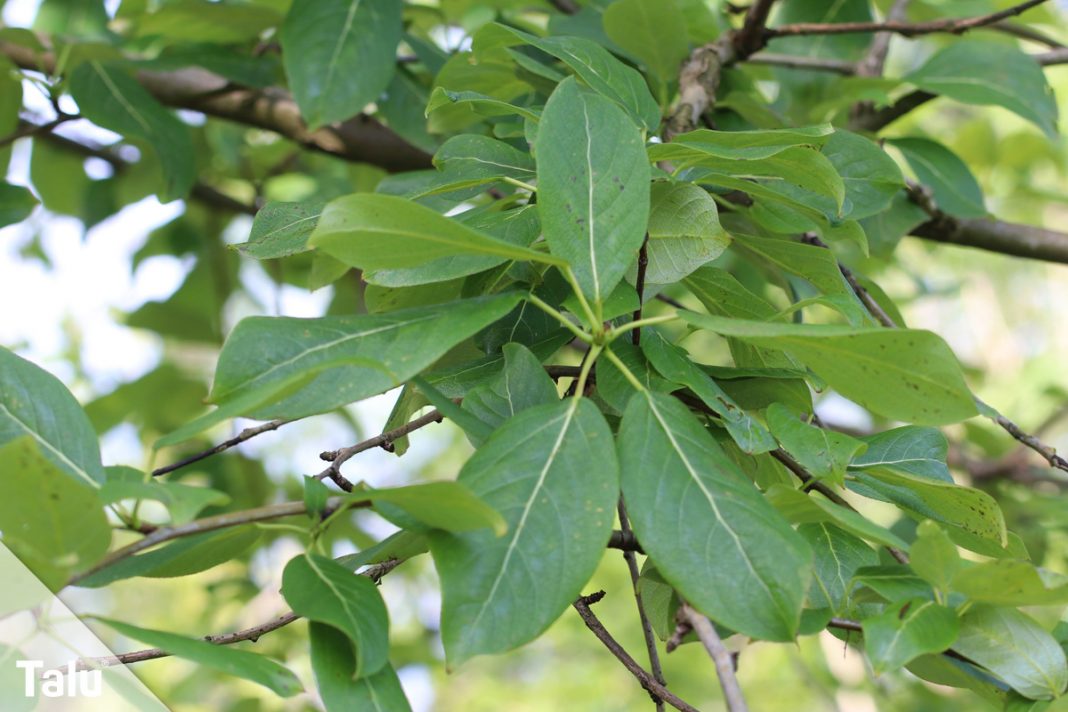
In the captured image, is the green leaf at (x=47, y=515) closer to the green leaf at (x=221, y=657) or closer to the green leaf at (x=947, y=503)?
the green leaf at (x=221, y=657)

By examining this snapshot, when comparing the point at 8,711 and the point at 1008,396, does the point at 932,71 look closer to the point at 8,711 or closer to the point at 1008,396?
the point at 8,711

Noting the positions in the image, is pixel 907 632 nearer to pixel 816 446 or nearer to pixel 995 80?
pixel 816 446

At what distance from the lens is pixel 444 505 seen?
0.36 meters

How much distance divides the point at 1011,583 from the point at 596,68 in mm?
365

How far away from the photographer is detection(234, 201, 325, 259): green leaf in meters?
0.50

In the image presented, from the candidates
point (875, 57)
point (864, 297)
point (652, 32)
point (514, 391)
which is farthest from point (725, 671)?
point (875, 57)

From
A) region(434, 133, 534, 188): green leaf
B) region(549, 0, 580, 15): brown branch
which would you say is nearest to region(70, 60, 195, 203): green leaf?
region(549, 0, 580, 15): brown branch

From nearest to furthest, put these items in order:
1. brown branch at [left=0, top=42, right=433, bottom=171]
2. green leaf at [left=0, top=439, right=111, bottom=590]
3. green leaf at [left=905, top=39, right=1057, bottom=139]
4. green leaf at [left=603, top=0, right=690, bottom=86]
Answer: green leaf at [left=0, top=439, right=111, bottom=590]
green leaf at [left=603, top=0, right=690, bottom=86]
green leaf at [left=905, top=39, right=1057, bottom=139]
brown branch at [left=0, top=42, right=433, bottom=171]

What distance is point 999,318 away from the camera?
4.25m

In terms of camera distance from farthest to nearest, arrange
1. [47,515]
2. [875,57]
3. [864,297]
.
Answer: [875,57]
[864,297]
[47,515]

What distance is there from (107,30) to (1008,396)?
214 centimetres

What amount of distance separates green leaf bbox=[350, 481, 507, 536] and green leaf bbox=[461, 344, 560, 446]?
0.30 feet

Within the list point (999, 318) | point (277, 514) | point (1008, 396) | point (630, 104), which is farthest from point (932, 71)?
point (999, 318)

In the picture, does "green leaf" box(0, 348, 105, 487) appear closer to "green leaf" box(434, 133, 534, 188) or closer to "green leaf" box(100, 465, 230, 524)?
"green leaf" box(100, 465, 230, 524)
